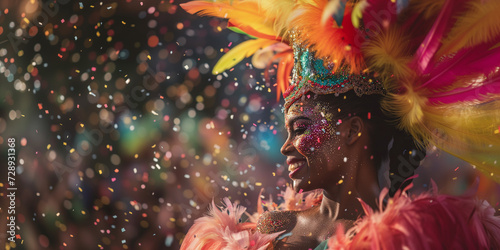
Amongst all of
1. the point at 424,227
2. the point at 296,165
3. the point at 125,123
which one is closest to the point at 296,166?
the point at 296,165

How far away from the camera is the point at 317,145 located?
1145mm

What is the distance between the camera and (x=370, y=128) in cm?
116

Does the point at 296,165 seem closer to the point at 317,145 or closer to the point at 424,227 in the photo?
the point at 317,145

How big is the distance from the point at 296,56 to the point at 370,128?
28cm

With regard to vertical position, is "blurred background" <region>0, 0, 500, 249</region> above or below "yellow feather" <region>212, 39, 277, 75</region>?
below

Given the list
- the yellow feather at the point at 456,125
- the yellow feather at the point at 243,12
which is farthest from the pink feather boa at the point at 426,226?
the yellow feather at the point at 243,12

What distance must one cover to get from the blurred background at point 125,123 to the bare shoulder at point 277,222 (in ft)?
1.60

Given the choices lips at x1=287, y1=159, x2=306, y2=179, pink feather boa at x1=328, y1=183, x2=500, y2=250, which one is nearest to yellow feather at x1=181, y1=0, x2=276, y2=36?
lips at x1=287, y1=159, x2=306, y2=179

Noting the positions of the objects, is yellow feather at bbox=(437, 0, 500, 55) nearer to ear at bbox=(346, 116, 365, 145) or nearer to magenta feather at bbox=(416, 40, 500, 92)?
magenta feather at bbox=(416, 40, 500, 92)

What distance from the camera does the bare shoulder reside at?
125 centimetres

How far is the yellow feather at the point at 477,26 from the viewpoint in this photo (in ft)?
3.06

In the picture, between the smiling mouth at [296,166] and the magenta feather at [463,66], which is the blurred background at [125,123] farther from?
the magenta feather at [463,66]

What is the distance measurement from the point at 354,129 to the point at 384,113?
0.08m

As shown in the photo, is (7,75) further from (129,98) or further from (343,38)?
(343,38)
